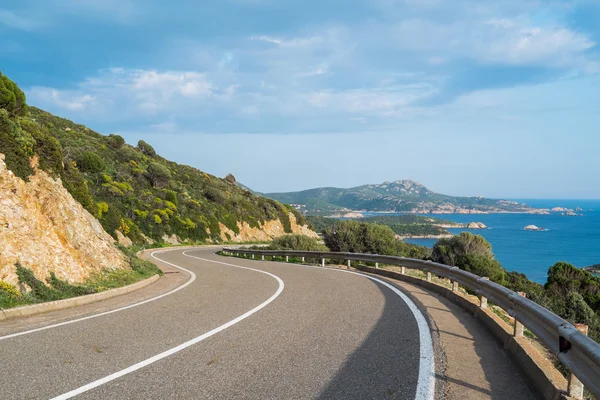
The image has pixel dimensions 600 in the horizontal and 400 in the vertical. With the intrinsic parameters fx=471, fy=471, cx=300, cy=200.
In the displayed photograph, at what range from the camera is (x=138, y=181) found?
56.3 m

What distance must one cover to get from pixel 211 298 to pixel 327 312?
3.40m

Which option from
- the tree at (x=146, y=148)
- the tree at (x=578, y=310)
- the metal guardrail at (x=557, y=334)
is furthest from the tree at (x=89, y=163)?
the metal guardrail at (x=557, y=334)

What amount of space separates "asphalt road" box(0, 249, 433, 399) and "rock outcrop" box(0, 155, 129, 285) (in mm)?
3064

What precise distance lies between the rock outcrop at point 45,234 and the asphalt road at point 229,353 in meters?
3.06

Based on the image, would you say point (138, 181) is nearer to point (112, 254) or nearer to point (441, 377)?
point (112, 254)

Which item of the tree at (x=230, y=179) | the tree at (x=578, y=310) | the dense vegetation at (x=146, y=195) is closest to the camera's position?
the tree at (x=578, y=310)

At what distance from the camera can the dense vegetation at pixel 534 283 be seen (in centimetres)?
2522

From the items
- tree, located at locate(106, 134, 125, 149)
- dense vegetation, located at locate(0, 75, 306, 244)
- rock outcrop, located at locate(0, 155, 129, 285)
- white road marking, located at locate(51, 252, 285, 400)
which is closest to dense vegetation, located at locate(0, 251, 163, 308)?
rock outcrop, located at locate(0, 155, 129, 285)

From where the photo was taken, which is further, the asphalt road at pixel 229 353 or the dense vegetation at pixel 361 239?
the dense vegetation at pixel 361 239

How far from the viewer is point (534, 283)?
138 ft

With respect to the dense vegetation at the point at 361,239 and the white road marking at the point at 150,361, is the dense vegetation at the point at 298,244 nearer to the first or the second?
the dense vegetation at the point at 361,239

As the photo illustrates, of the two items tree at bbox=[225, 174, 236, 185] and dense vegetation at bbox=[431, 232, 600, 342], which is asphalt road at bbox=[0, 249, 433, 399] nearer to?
dense vegetation at bbox=[431, 232, 600, 342]

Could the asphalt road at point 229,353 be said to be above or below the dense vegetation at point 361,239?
above

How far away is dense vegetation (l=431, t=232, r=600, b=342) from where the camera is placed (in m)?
25.2
